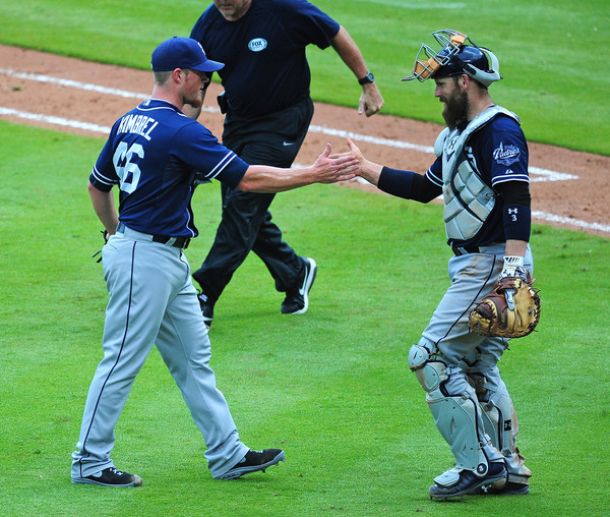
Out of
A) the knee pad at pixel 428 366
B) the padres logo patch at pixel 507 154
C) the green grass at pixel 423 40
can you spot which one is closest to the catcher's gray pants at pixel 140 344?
the knee pad at pixel 428 366

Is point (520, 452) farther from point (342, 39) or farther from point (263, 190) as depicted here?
point (342, 39)

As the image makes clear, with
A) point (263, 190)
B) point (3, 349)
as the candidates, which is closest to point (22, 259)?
point (3, 349)

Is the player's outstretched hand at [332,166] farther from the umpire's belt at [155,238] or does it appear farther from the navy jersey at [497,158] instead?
the umpire's belt at [155,238]

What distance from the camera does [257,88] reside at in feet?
27.8

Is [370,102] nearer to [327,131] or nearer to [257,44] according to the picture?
[257,44]

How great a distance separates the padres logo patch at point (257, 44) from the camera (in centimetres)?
840

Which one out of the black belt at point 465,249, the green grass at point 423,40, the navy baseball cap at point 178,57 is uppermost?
the navy baseball cap at point 178,57

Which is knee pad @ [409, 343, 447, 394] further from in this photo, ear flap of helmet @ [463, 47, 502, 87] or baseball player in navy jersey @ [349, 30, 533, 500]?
ear flap of helmet @ [463, 47, 502, 87]

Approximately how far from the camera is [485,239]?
5.95 m

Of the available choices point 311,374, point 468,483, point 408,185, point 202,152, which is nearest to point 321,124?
point 311,374

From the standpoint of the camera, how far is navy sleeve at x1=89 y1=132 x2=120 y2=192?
20.0 ft

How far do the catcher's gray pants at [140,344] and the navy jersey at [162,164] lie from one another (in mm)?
112

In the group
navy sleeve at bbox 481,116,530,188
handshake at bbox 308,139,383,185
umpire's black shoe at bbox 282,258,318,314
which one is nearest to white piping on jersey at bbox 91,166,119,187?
handshake at bbox 308,139,383,185

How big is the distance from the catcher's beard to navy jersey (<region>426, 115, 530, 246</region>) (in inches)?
6.1
